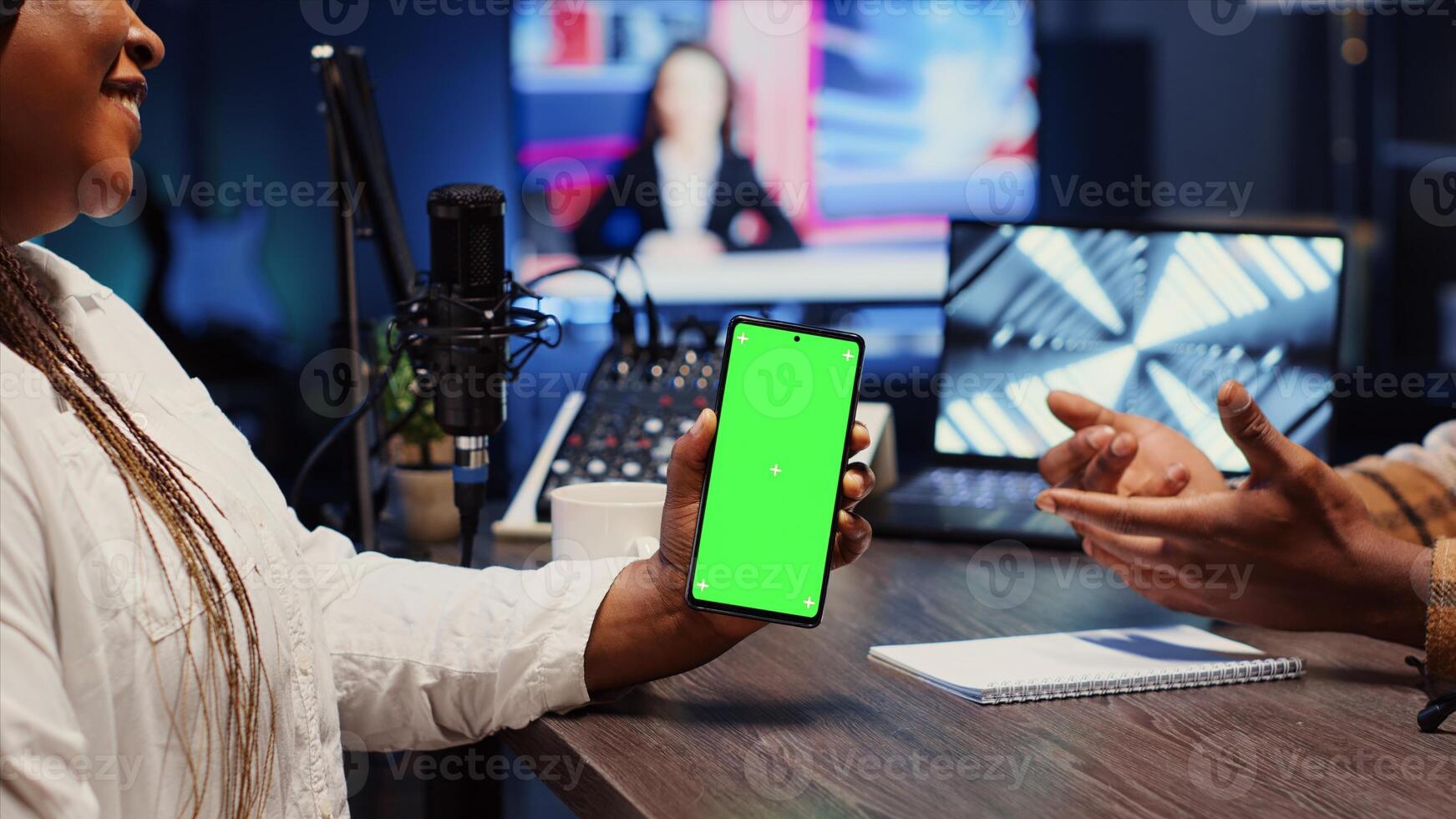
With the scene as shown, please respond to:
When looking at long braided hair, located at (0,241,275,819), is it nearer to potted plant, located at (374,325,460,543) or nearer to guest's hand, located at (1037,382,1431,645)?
potted plant, located at (374,325,460,543)

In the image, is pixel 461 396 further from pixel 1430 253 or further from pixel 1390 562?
pixel 1430 253

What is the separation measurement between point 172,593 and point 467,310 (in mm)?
410

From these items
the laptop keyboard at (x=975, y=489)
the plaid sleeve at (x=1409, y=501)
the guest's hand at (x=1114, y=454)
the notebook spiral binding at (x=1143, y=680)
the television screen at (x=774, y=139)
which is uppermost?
the television screen at (x=774, y=139)

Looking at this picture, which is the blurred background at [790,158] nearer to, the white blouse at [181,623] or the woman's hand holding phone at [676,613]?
the white blouse at [181,623]

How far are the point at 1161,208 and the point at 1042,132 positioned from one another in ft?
0.99

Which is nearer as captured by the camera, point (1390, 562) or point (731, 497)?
point (731, 497)

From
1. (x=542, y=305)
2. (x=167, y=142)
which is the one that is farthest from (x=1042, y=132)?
(x=167, y=142)

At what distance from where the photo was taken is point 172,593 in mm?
768

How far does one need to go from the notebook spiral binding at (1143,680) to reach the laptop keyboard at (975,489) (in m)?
0.48

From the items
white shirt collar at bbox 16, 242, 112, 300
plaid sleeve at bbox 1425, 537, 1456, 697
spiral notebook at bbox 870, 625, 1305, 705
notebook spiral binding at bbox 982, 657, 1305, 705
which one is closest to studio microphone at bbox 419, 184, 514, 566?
white shirt collar at bbox 16, 242, 112, 300

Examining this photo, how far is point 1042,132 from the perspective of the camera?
1919mm

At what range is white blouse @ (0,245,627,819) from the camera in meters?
0.66

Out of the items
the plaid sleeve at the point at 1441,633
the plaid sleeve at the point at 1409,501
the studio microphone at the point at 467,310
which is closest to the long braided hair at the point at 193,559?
the studio microphone at the point at 467,310

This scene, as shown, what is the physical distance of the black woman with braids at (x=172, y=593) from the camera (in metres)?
0.70
